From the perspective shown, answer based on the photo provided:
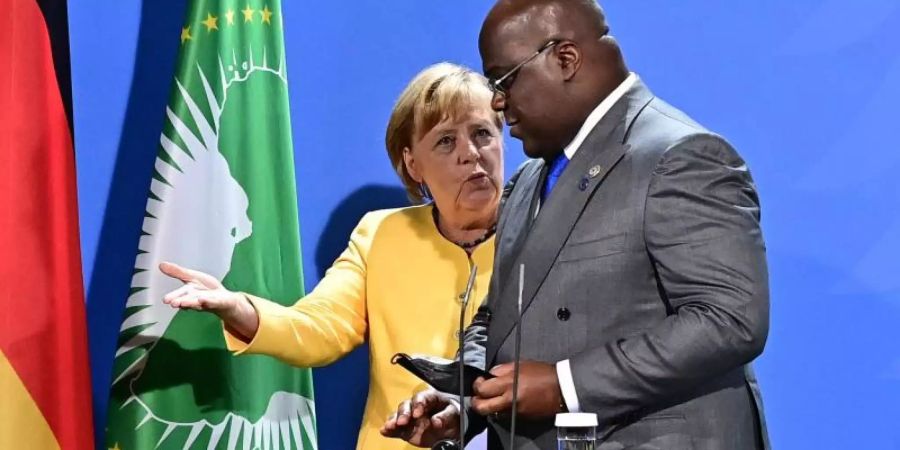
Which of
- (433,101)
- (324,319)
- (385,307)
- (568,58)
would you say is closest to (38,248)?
(324,319)

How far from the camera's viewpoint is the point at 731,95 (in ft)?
9.29

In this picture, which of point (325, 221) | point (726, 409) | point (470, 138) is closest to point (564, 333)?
point (726, 409)

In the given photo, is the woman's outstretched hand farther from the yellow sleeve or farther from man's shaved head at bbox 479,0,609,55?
man's shaved head at bbox 479,0,609,55

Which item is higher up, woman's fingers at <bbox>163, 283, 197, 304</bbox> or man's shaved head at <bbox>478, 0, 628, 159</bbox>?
man's shaved head at <bbox>478, 0, 628, 159</bbox>

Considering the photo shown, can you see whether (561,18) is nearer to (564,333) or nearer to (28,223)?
(564,333)

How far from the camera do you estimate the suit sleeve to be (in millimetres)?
1417

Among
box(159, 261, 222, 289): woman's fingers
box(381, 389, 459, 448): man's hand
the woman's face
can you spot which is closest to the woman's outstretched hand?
box(159, 261, 222, 289): woman's fingers

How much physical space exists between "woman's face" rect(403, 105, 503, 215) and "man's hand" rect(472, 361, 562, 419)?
3.17 ft

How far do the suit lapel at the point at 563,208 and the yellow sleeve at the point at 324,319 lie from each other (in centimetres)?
71

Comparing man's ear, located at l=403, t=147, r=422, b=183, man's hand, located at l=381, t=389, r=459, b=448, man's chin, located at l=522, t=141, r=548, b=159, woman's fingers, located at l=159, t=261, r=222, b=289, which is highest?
man's ear, located at l=403, t=147, r=422, b=183

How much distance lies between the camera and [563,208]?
1562mm

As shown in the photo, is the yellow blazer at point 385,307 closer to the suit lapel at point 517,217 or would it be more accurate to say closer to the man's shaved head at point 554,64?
the suit lapel at point 517,217

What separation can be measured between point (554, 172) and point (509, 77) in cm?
15

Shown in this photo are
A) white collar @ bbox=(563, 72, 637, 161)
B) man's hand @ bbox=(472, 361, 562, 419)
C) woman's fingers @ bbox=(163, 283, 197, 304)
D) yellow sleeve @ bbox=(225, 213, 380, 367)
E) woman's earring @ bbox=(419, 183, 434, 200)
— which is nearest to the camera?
man's hand @ bbox=(472, 361, 562, 419)
